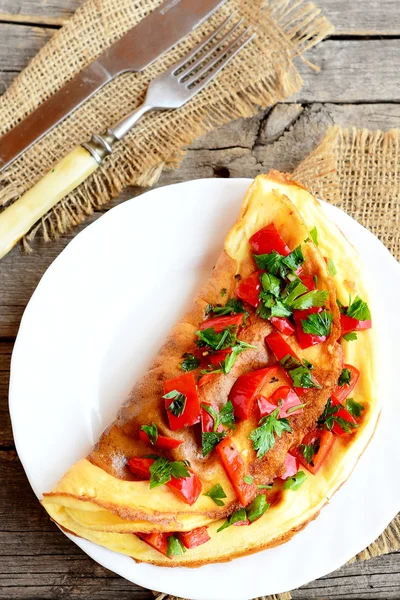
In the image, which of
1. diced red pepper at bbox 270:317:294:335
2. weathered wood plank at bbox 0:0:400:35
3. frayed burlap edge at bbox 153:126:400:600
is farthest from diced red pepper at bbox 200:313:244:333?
weathered wood plank at bbox 0:0:400:35

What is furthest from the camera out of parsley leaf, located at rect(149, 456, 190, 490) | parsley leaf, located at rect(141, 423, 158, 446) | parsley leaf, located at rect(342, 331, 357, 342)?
parsley leaf, located at rect(342, 331, 357, 342)

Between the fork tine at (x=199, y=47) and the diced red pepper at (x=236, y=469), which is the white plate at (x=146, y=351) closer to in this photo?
the diced red pepper at (x=236, y=469)

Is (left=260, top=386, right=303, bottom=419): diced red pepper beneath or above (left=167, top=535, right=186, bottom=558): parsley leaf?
above

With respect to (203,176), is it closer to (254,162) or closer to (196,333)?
(254,162)

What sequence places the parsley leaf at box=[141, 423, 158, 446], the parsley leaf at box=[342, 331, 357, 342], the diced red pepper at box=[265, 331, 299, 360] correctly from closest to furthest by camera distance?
1. the parsley leaf at box=[141, 423, 158, 446]
2. the diced red pepper at box=[265, 331, 299, 360]
3. the parsley leaf at box=[342, 331, 357, 342]

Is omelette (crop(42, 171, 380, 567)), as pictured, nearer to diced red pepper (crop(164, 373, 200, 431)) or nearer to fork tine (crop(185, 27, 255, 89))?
diced red pepper (crop(164, 373, 200, 431))

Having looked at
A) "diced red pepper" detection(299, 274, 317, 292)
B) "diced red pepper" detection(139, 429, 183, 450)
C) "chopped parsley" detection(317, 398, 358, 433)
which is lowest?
"chopped parsley" detection(317, 398, 358, 433)

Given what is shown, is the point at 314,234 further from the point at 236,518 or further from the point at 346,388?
the point at 236,518
